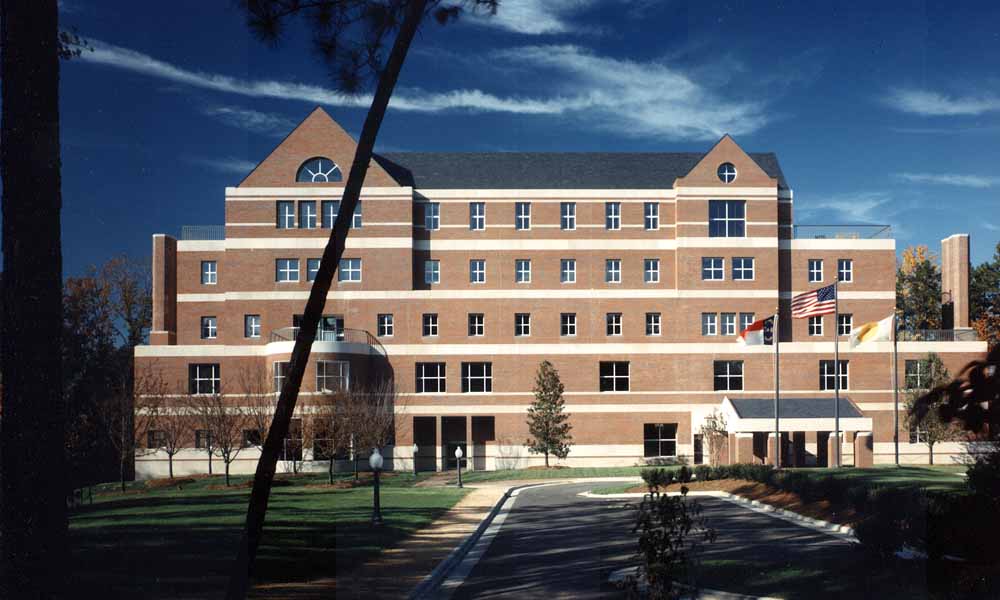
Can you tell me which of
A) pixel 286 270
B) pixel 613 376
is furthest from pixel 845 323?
pixel 286 270

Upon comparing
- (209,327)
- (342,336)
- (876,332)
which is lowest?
(342,336)

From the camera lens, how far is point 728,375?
48.1 m

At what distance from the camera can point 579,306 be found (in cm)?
4894

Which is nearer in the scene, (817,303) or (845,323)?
(817,303)

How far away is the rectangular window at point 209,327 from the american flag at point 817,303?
31919 millimetres

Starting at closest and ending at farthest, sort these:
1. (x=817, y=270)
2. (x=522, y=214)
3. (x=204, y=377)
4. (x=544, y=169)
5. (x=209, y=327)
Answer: (x=204, y=377), (x=209, y=327), (x=522, y=214), (x=817, y=270), (x=544, y=169)

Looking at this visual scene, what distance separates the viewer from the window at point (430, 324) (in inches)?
1912

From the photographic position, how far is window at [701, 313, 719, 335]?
160 feet

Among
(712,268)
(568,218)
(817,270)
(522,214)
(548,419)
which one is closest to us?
(548,419)

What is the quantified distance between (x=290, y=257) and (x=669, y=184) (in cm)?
2243

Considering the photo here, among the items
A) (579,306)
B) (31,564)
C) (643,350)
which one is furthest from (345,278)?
(31,564)

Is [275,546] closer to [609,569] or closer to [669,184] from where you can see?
[609,569]

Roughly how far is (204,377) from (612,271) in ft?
77.4

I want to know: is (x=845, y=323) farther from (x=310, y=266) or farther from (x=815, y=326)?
(x=310, y=266)
